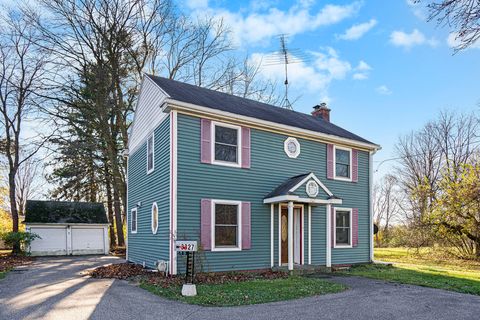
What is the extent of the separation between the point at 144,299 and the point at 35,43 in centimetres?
1858

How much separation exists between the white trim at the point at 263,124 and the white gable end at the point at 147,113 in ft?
2.66

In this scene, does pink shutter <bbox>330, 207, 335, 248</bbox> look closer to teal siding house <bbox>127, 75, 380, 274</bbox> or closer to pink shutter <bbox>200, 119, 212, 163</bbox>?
teal siding house <bbox>127, 75, 380, 274</bbox>

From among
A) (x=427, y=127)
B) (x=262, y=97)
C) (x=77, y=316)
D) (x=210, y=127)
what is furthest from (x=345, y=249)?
(x=427, y=127)

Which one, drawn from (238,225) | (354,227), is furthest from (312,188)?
(354,227)

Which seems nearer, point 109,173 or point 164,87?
point 164,87

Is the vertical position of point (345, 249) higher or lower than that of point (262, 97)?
lower

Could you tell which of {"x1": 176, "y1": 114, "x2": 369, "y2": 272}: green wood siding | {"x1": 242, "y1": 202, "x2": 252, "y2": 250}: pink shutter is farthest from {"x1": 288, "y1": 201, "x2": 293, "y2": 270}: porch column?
{"x1": 242, "y1": 202, "x2": 252, "y2": 250}: pink shutter

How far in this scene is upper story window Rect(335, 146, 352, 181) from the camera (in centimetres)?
1462

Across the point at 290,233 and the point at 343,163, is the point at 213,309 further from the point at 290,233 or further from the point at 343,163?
the point at 343,163

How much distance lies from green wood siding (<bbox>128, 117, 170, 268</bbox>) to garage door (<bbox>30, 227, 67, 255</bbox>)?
8157mm

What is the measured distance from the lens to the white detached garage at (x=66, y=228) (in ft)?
68.6

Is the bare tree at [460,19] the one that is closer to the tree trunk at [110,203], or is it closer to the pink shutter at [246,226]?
the pink shutter at [246,226]

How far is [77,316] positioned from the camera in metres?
6.37

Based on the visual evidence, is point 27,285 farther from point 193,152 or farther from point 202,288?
point 193,152
